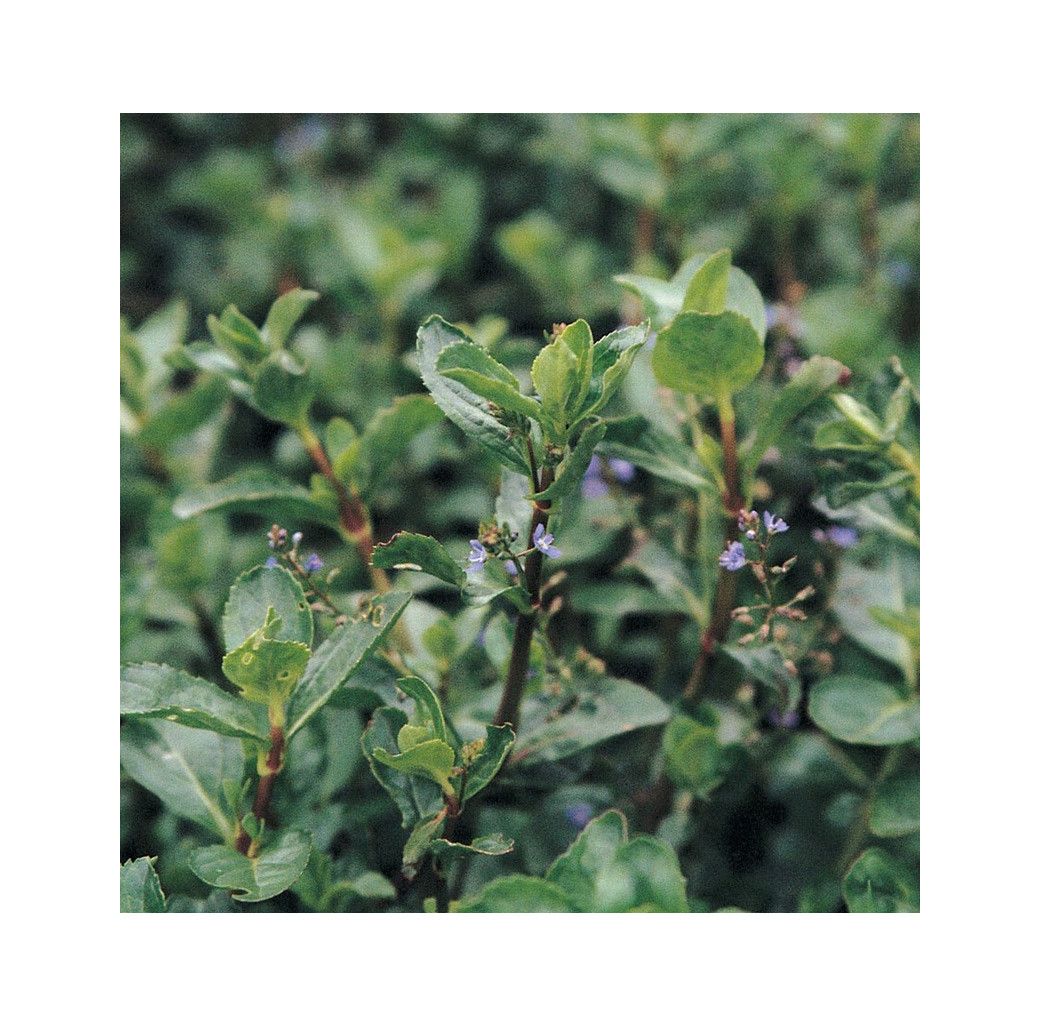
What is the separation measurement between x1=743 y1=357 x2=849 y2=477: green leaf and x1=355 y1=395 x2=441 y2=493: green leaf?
443 mm

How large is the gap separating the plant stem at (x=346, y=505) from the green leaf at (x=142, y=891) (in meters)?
0.47

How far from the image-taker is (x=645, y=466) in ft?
4.68

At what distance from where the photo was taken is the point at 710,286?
4.48ft

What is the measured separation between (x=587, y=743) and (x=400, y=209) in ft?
5.08

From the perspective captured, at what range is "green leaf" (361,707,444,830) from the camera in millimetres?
1304

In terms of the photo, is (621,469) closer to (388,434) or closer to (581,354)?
(388,434)

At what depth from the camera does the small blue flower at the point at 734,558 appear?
4.46 ft

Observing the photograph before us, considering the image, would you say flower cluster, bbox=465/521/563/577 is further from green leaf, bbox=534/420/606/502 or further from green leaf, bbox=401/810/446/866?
green leaf, bbox=401/810/446/866

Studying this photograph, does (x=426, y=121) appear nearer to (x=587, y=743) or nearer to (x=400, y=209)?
(x=400, y=209)

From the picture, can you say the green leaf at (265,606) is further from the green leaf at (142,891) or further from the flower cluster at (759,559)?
the flower cluster at (759,559)

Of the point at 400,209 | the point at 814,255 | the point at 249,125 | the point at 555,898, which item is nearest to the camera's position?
the point at 555,898

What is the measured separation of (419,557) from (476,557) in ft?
0.22

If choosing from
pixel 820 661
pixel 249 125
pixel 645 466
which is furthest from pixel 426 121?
pixel 820 661

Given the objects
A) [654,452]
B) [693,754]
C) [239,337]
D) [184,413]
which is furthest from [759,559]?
[184,413]
